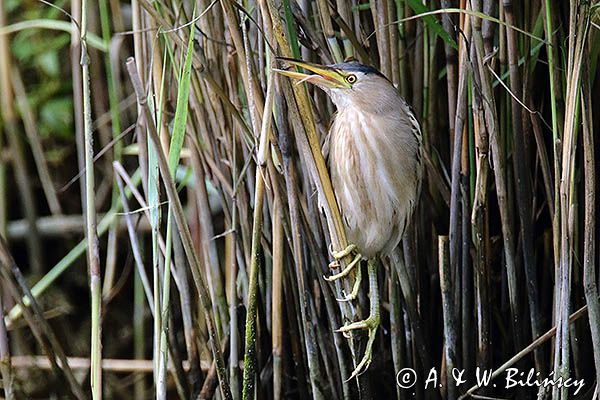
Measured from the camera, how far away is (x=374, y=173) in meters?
1.73

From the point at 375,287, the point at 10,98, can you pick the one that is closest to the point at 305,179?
the point at 375,287

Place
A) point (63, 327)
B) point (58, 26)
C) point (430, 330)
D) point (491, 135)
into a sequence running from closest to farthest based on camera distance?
1. point (491, 135)
2. point (430, 330)
3. point (58, 26)
4. point (63, 327)

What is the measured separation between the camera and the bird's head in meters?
1.57

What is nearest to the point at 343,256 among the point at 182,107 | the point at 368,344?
the point at 368,344

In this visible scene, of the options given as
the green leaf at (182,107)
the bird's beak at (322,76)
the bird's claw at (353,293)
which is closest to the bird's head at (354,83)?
the bird's beak at (322,76)

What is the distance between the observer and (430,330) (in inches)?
75.0

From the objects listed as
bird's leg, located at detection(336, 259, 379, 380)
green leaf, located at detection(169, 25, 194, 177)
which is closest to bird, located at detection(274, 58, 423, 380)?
bird's leg, located at detection(336, 259, 379, 380)

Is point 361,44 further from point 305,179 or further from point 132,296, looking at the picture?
point 132,296

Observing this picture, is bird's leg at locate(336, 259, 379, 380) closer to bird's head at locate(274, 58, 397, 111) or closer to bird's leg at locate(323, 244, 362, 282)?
bird's leg at locate(323, 244, 362, 282)

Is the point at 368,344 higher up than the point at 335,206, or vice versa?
the point at 335,206

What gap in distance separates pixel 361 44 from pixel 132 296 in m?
1.46

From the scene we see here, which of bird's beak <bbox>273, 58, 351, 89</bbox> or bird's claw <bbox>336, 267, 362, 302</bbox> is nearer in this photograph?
bird's beak <bbox>273, 58, 351, 89</bbox>

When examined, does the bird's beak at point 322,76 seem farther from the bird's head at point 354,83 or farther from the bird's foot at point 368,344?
the bird's foot at point 368,344

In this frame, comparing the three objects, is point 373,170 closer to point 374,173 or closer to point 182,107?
point 374,173
